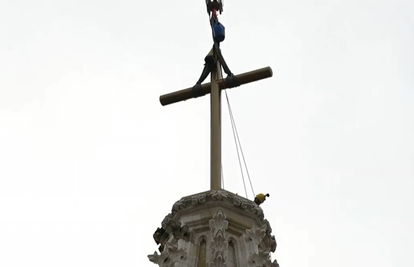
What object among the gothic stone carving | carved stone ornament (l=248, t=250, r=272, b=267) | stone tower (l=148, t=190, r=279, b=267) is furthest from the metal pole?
carved stone ornament (l=248, t=250, r=272, b=267)

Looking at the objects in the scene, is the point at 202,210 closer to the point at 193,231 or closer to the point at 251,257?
the point at 193,231

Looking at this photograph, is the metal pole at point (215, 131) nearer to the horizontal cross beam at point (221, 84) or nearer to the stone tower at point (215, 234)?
the horizontal cross beam at point (221, 84)

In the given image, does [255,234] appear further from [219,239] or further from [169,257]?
[169,257]

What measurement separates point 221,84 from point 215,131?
167cm

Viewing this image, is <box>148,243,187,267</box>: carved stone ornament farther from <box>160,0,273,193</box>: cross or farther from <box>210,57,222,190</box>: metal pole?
<box>160,0,273,193</box>: cross

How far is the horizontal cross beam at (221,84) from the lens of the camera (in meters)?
17.0

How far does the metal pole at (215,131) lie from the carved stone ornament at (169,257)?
5.96 feet

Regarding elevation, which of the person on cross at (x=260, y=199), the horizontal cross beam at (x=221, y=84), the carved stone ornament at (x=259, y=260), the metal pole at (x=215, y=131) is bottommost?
the carved stone ornament at (x=259, y=260)

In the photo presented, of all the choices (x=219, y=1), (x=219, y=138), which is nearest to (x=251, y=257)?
(x=219, y=138)

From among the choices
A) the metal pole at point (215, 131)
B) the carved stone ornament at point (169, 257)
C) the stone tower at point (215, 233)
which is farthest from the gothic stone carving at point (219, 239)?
the metal pole at point (215, 131)

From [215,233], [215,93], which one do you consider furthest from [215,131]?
[215,233]

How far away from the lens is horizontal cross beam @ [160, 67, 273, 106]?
55.8 ft

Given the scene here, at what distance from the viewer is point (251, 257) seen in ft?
41.5

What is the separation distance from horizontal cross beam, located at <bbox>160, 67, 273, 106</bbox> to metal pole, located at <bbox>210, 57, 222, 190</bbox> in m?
0.19
